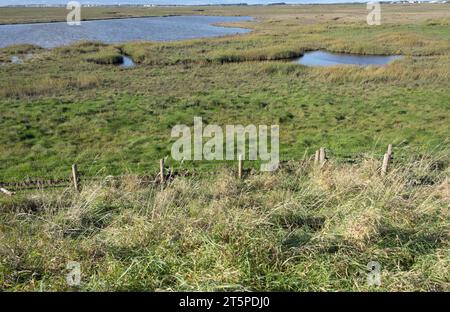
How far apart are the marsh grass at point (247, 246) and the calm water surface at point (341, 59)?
3528cm

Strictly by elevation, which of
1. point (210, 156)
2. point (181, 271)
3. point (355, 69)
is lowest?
point (210, 156)

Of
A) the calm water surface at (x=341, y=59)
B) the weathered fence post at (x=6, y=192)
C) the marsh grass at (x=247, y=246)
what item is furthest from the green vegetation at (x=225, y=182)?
the calm water surface at (x=341, y=59)

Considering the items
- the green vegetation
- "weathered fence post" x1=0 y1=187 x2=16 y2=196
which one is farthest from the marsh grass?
"weathered fence post" x1=0 y1=187 x2=16 y2=196

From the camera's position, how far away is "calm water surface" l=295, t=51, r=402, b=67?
1561 inches

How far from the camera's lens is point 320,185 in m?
7.78

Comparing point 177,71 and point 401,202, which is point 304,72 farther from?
point 401,202

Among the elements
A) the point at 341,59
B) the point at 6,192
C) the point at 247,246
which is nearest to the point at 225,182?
the point at 247,246

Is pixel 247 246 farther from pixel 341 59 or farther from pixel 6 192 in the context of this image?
pixel 341 59

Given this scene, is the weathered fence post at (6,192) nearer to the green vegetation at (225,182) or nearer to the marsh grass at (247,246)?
the green vegetation at (225,182)

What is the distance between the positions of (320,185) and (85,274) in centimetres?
484

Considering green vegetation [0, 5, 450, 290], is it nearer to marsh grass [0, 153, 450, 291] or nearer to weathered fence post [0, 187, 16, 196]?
marsh grass [0, 153, 450, 291]

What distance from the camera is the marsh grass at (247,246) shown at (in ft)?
13.9
